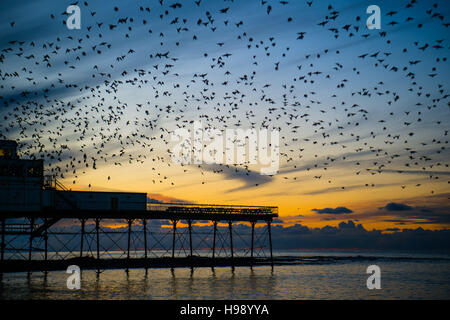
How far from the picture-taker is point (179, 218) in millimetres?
57469

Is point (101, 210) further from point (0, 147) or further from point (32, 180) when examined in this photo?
point (0, 147)

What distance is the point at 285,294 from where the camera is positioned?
4562 cm

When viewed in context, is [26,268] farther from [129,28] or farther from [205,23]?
[205,23]

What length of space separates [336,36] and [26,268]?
42686mm

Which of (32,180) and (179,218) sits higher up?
(32,180)

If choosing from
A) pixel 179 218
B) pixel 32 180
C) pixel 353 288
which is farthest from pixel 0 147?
pixel 353 288

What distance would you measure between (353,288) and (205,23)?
36.0 metres

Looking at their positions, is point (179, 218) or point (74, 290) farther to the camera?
point (179, 218)
